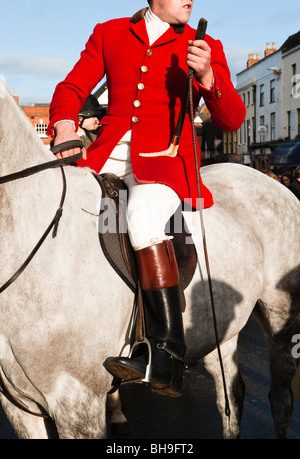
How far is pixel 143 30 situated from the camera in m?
3.72

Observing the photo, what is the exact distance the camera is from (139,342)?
10.8 ft

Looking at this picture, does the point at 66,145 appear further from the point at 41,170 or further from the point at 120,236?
the point at 120,236

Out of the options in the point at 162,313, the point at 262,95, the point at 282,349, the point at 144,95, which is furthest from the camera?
the point at 262,95

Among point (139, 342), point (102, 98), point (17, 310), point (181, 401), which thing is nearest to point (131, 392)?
point (181, 401)

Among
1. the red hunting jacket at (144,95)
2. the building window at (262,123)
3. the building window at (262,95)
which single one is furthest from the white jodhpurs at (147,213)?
the building window at (262,95)

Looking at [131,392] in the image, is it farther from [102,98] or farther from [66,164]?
[102,98]

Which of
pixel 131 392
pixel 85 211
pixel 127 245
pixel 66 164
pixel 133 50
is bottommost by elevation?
pixel 131 392

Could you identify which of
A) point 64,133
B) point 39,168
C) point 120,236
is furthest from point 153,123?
point 39,168

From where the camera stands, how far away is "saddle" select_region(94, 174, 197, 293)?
322 centimetres

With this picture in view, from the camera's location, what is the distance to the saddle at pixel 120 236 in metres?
3.22

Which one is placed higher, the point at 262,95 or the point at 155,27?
the point at 262,95

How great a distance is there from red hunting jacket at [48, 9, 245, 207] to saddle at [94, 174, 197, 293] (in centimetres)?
18

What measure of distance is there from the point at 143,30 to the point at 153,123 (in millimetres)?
610

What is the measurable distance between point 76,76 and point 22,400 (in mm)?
1975
